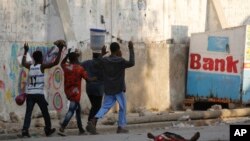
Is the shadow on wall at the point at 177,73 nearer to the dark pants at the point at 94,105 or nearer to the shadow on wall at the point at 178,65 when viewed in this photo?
the shadow on wall at the point at 178,65

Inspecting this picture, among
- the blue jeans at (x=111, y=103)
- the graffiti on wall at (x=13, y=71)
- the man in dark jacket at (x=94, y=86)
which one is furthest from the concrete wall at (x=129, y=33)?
the blue jeans at (x=111, y=103)

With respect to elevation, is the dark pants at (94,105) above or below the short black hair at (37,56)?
below

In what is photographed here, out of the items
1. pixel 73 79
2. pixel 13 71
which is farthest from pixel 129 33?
pixel 73 79

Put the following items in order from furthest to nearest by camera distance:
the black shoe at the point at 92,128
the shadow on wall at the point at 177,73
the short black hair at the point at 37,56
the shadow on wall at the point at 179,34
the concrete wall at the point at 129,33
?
the shadow on wall at the point at 179,34 < the shadow on wall at the point at 177,73 < the concrete wall at the point at 129,33 < the black shoe at the point at 92,128 < the short black hair at the point at 37,56

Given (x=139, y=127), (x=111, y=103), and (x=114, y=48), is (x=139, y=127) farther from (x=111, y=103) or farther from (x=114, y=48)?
(x=114, y=48)

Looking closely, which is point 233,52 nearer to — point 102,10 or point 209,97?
point 209,97

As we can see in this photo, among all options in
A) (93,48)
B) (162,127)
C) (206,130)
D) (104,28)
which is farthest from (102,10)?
(206,130)

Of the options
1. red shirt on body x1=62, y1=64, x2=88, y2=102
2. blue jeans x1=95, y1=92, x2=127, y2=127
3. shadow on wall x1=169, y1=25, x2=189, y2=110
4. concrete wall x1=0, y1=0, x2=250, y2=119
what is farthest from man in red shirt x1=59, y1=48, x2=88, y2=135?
shadow on wall x1=169, y1=25, x2=189, y2=110

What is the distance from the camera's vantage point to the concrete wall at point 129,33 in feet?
44.9

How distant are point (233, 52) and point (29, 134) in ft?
25.6

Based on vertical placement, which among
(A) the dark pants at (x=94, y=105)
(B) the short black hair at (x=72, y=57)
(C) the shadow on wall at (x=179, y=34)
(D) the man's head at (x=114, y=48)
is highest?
(C) the shadow on wall at (x=179, y=34)

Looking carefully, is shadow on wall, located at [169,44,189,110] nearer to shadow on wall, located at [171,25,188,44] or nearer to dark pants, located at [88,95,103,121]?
shadow on wall, located at [171,25,188,44]

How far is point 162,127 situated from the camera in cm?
1357

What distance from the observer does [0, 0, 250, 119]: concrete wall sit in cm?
1367
